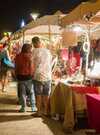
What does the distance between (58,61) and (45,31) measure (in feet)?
10.4

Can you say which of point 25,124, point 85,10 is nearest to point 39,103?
point 25,124

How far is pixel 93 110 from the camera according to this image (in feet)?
27.9

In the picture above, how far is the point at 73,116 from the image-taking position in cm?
918

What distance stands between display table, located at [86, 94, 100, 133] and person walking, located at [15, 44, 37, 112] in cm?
278

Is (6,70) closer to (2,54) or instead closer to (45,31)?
(2,54)

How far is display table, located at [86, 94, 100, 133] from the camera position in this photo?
828 cm

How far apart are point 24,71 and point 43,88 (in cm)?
78

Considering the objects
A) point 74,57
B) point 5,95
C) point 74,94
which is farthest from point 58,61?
point 74,94

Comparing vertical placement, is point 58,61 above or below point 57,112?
above

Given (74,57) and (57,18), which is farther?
(74,57)

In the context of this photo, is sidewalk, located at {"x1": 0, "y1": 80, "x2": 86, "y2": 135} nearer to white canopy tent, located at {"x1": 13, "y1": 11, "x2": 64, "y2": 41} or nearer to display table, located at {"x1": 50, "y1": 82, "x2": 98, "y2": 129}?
display table, located at {"x1": 50, "y1": 82, "x2": 98, "y2": 129}

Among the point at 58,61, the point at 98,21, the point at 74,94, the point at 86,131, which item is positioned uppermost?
the point at 98,21

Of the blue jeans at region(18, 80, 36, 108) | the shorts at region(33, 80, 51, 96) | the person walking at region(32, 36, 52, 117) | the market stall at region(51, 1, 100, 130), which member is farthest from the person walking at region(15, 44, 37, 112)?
the market stall at region(51, 1, 100, 130)

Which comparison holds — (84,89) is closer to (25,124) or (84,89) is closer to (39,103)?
(25,124)
